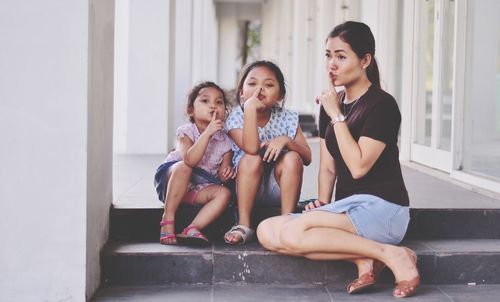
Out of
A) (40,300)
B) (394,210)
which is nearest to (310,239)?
(394,210)

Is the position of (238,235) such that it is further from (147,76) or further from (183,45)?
(183,45)

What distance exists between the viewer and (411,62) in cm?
573

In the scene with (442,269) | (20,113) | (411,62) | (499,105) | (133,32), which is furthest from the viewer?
(133,32)

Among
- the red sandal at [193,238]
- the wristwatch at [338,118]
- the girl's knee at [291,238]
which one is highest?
the wristwatch at [338,118]

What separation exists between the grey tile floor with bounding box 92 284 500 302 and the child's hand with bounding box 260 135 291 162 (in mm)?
565

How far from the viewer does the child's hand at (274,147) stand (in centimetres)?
305

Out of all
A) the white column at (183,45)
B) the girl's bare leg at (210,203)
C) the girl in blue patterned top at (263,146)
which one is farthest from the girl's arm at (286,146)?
the white column at (183,45)

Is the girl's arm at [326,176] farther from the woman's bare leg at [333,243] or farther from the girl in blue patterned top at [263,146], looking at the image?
the woman's bare leg at [333,243]

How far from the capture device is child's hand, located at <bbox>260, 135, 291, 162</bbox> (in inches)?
120

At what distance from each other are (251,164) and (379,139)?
61 cm

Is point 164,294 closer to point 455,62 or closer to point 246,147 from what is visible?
point 246,147

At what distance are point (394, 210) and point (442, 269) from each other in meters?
0.40

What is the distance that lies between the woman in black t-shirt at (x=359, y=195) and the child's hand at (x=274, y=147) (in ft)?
0.88

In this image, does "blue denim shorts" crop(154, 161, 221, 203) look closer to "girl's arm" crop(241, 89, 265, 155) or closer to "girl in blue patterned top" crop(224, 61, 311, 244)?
"girl in blue patterned top" crop(224, 61, 311, 244)
